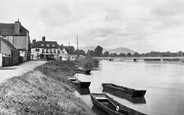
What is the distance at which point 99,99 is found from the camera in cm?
2325

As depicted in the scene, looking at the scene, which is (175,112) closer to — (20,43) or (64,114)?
(64,114)

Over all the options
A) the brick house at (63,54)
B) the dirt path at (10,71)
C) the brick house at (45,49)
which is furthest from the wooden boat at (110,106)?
the brick house at (45,49)

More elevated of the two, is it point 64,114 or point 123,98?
point 64,114

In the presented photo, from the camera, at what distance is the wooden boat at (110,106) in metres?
17.8

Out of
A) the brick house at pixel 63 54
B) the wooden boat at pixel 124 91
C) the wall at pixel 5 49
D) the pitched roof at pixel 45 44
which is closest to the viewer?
the wooden boat at pixel 124 91

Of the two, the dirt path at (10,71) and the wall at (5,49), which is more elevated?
the wall at (5,49)

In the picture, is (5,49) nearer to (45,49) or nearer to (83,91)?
(83,91)

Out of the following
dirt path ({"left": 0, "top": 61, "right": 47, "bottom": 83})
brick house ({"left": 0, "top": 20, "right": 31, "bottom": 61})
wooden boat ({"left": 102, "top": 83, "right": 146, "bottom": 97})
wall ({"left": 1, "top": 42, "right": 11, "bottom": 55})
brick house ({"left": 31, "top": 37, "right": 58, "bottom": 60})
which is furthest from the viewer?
brick house ({"left": 31, "top": 37, "right": 58, "bottom": 60})

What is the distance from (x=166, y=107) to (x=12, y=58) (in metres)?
36.5

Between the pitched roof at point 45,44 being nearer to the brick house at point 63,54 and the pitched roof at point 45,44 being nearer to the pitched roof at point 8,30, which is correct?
the brick house at point 63,54

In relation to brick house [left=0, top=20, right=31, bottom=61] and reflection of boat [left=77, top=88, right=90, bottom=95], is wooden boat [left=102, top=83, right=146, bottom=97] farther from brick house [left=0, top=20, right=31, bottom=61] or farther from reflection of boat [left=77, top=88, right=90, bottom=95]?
brick house [left=0, top=20, right=31, bottom=61]

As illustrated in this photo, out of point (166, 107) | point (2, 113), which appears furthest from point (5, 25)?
point (2, 113)

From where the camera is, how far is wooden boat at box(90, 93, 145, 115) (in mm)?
17841

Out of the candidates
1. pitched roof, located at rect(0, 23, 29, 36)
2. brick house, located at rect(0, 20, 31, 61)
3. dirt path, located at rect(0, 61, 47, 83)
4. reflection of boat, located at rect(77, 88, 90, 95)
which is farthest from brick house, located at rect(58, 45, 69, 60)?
reflection of boat, located at rect(77, 88, 90, 95)
